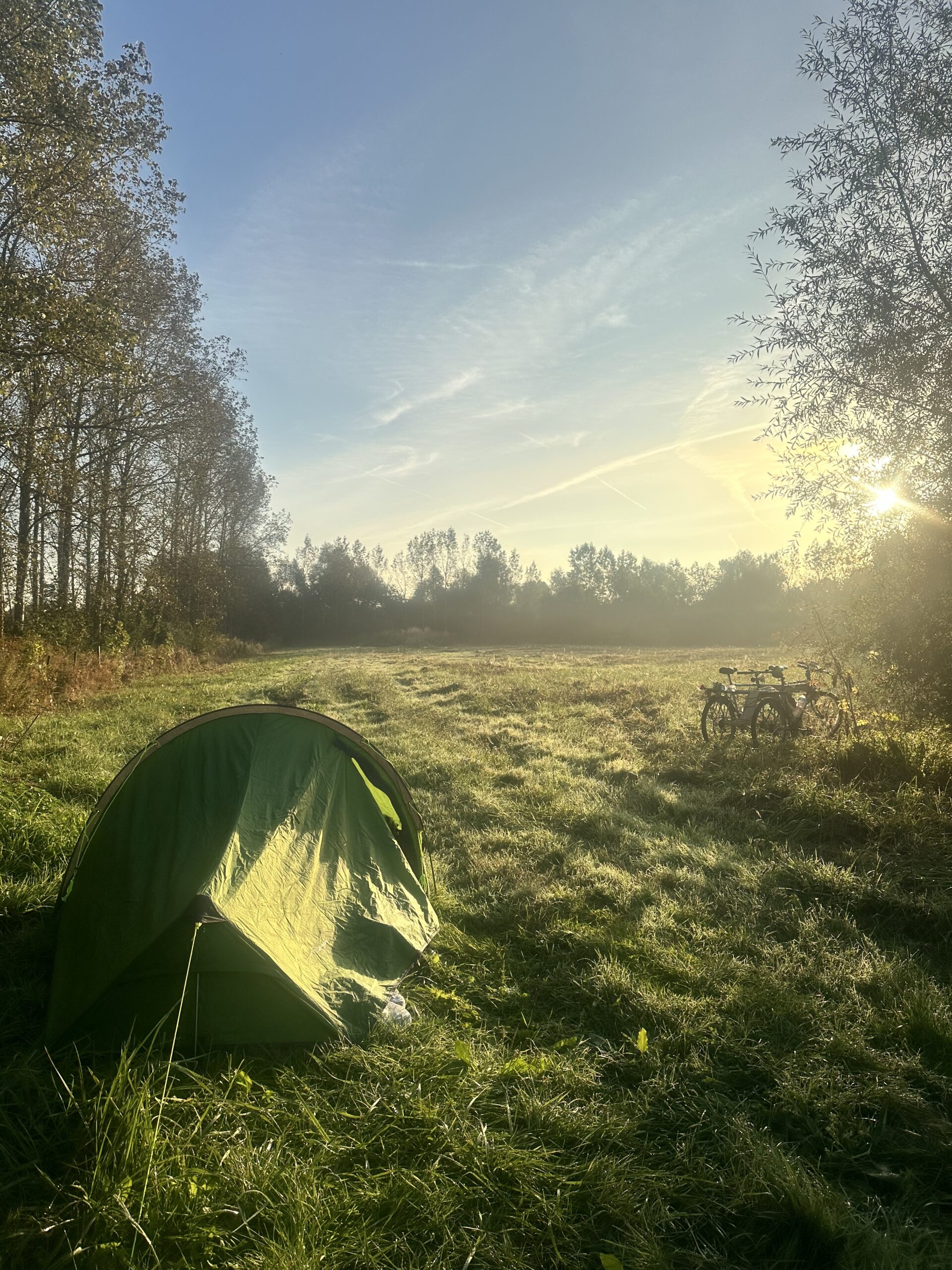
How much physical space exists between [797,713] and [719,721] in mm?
1674

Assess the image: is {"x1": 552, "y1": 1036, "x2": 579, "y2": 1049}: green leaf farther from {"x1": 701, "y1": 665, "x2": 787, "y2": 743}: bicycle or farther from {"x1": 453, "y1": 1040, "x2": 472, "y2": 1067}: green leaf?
{"x1": 701, "y1": 665, "x2": 787, "y2": 743}: bicycle

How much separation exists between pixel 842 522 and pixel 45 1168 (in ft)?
29.6

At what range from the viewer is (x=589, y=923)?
207 inches

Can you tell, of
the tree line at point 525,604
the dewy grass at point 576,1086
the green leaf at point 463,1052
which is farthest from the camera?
the tree line at point 525,604

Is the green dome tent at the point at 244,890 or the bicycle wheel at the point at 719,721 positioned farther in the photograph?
the bicycle wheel at the point at 719,721

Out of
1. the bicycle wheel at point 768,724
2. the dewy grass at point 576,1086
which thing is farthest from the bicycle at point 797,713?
the dewy grass at point 576,1086

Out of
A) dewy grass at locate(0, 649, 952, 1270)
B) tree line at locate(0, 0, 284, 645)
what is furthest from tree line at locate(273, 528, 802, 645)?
dewy grass at locate(0, 649, 952, 1270)

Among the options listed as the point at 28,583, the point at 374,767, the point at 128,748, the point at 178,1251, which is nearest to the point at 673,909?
the point at 374,767

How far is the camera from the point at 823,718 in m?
10.4

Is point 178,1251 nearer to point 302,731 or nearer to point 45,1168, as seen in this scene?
point 45,1168

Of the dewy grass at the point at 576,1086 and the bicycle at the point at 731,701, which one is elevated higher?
the bicycle at the point at 731,701

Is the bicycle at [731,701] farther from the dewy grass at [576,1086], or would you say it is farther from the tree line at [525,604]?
the tree line at [525,604]

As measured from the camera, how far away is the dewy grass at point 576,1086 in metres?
2.57

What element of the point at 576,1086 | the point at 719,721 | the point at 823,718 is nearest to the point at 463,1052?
the point at 576,1086
